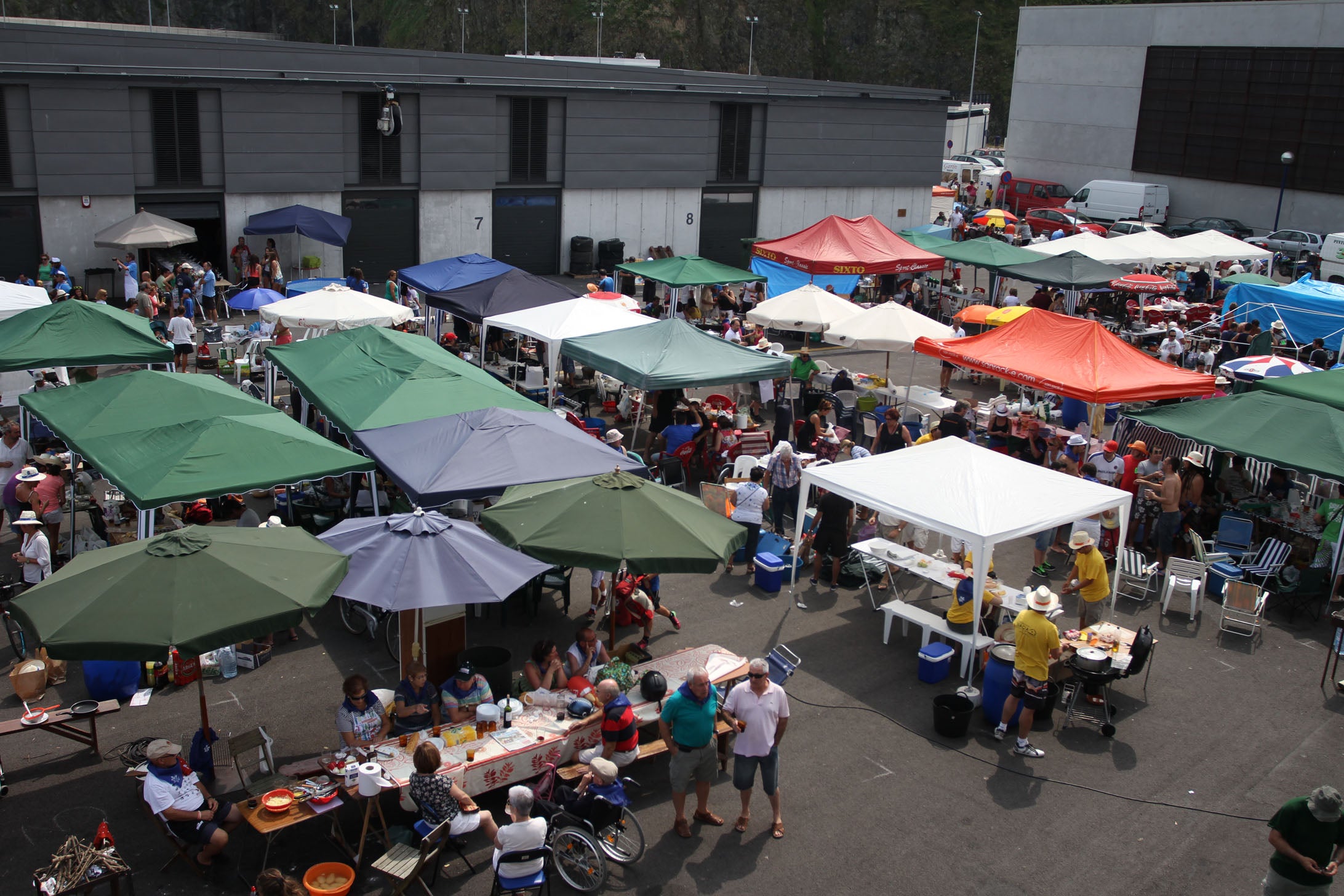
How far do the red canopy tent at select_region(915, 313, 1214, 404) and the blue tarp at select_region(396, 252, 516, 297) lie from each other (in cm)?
798

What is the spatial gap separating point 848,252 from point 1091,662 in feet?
49.7

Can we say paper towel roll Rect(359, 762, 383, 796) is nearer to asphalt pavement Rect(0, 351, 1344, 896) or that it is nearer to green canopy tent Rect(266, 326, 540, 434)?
asphalt pavement Rect(0, 351, 1344, 896)

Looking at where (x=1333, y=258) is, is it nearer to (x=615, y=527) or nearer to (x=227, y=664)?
(x=615, y=527)

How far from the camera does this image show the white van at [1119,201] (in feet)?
141

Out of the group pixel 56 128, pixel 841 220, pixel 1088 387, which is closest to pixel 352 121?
pixel 56 128

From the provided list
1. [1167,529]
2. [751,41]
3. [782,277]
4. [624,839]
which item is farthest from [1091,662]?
[751,41]

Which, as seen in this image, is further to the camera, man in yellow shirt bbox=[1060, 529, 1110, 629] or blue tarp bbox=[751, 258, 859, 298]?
blue tarp bbox=[751, 258, 859, 298]

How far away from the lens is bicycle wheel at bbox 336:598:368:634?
10703 mm

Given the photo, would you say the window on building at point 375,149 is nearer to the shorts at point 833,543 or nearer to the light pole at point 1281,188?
the shorts at point 833,543

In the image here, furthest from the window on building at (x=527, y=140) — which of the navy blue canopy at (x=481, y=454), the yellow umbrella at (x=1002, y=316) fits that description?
the navy blue canopy at (x=481, y=454)

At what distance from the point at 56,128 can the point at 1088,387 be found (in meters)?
22.5

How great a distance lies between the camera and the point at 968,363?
16.8 m

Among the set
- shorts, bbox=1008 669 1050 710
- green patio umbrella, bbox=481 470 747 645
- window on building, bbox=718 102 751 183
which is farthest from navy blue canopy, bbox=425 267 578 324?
window on building, bbox=718 102 751 183

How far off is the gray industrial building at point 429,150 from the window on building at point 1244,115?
14590 millimetres
